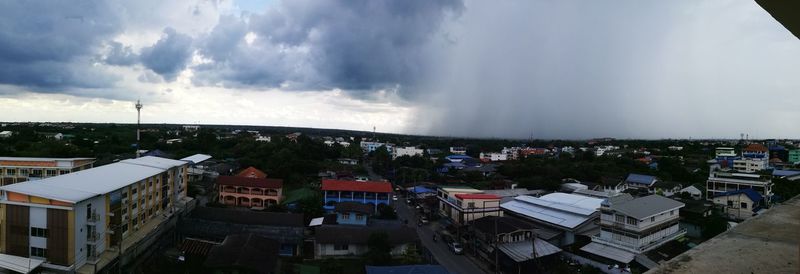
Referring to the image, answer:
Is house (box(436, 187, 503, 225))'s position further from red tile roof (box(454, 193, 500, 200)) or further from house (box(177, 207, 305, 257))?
house (box(177, 207, 305, 257))

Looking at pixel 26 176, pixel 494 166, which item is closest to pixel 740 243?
pixel 26 176

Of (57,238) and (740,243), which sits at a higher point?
(740,243)

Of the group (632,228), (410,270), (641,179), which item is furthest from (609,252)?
(641,179)

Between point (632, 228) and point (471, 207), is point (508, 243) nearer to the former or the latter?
point (471, 207)

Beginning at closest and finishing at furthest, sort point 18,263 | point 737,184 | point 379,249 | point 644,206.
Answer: point 18,263, point 379,249, point 644,206, point 737,184

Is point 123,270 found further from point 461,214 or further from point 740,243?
point 740,243

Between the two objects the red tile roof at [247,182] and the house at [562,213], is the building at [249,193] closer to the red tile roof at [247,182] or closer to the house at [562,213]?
the red tile roof at [247,182]

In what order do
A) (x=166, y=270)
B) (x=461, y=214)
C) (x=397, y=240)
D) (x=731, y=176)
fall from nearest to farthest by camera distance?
(x=166, y=270) < (x=397, y=240) < (x=461, y=214) < (x=731, y=176)
